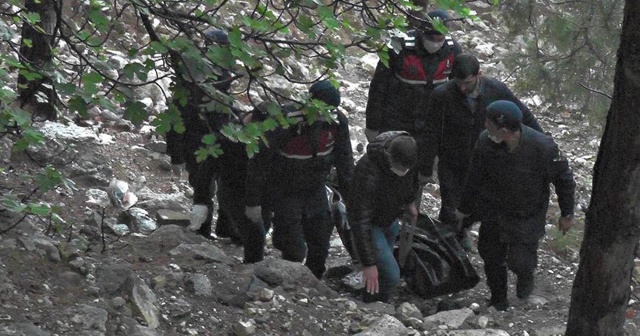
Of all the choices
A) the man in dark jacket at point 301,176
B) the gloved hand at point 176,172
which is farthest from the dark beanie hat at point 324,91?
the gloved hand at point 176,172

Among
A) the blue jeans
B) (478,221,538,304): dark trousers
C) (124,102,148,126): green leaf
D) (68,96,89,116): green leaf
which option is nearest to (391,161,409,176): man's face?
the blue jeans

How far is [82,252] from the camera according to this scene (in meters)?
6.23

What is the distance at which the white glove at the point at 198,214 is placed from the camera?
7895 mm

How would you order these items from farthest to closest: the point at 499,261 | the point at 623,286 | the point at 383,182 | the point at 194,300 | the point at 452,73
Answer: the point at 452,73
the point at 499,261
the point at 383,182
the point at 194,300
the point at 623,286

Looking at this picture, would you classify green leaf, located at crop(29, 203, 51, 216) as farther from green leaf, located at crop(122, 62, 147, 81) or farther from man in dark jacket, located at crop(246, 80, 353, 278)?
man in dark jacket, located at crop(246, 80, 353, 278)

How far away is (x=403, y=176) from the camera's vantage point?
654 centimetres

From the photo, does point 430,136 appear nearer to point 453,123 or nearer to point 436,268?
point 453,123

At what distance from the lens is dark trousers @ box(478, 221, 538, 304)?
6.84 m

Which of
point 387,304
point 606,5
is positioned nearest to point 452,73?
point 387,304

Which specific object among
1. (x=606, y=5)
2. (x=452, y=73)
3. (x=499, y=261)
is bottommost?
(x=499, y=261)

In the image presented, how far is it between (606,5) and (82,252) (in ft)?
19.0

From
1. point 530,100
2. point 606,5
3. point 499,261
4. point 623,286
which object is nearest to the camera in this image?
point 623,286

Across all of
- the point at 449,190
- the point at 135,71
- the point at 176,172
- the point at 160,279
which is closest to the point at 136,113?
the point at 135,71

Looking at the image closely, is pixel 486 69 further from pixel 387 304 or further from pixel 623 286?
pixel 623 286
